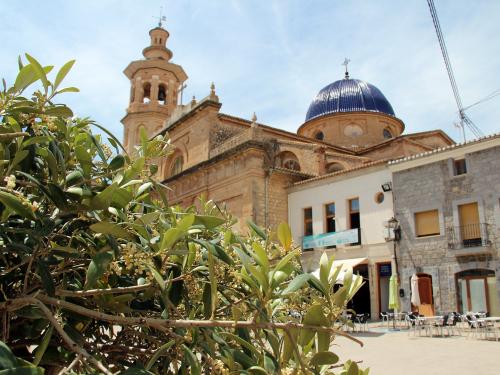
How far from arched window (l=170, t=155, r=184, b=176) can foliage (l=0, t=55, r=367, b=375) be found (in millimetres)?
29995

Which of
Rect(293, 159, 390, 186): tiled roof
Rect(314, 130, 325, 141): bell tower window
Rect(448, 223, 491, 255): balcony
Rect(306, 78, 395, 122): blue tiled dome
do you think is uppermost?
Rect(306, 78, 395, 122): blue tiled dome

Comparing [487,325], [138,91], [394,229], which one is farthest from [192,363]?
[138,91]

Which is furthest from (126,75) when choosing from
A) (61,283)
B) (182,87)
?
(61,283)

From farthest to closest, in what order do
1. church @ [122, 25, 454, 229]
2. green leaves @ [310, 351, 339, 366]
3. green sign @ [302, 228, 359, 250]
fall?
1. church @ [122, 25, 454, 229]
2. green sign @ [302, 228, 359, 250]
3. green leaves @ [310, 351, 339, 366]

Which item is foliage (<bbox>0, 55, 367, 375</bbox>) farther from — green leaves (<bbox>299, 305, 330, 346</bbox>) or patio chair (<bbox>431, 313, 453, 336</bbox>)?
patio chair (<bbox>431, 313, 453, 336</bbox>)

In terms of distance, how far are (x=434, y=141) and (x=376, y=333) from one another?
66.1 feet

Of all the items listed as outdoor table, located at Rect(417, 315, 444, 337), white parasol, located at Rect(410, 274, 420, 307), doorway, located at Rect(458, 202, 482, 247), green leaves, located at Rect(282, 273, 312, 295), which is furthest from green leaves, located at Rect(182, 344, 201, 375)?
doorway, located at Rect(458, 202, 482, 247)

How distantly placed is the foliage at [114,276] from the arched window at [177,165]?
29995 millimetres

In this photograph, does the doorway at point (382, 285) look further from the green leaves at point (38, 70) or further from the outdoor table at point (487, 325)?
the green leaves at point (38, 70)

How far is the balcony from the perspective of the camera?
16453 millimetres

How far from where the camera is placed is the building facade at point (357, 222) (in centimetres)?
1961

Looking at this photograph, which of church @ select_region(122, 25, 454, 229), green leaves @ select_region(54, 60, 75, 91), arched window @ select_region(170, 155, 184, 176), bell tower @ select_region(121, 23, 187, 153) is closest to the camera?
green leaves @ select_region(54, 60, 75, 91)

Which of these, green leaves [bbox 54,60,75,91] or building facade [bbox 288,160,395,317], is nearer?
green leaves [bbox 54,60,75,91]

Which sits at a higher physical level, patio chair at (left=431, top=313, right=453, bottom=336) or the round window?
the round window
